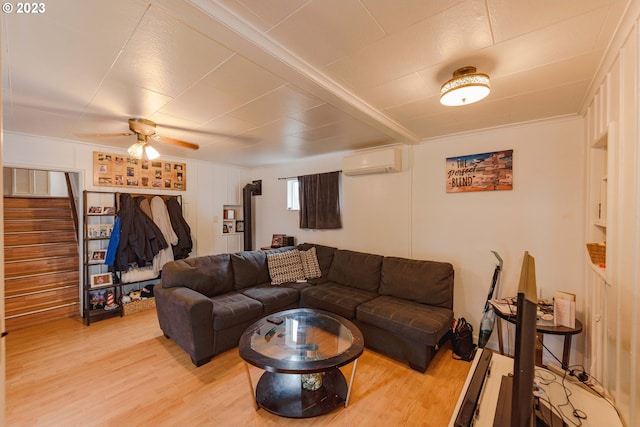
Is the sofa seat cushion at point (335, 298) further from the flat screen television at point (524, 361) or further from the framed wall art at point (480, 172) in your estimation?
the flat screen television at point (524, 361)

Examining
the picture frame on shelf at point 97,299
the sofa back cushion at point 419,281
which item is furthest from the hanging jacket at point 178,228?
the sofa back cushion at point 419,281

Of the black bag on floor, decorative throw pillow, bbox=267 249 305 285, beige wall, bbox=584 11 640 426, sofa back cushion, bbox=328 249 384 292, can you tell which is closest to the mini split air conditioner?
sofa back cushion, bbox=328 249 384 292

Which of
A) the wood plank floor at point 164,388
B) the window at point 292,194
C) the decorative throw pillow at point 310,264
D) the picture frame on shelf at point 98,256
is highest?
the window at point 292,194

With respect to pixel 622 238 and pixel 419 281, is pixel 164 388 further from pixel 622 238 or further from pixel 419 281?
pixel 622 238

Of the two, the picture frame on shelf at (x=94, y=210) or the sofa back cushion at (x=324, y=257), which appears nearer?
the picture frame on shelf at (x=94, y=210)

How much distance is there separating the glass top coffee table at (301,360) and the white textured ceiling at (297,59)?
1.88 metres

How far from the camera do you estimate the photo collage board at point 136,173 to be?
3.66 meters

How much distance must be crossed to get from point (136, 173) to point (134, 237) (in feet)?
3.34

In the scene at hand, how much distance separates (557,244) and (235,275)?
11.5 feet

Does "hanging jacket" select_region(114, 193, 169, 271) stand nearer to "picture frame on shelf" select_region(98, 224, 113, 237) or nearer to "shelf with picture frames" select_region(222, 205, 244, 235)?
"picture frame on shelf" select_region(98, 224, 113, 237)

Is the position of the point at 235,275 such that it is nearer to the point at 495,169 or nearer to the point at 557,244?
the point at 495,169

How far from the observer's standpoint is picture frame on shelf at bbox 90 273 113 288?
11.6ft

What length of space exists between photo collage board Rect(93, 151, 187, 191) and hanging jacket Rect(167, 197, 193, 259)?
0.34m

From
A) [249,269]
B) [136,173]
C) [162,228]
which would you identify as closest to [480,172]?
[249,269]
